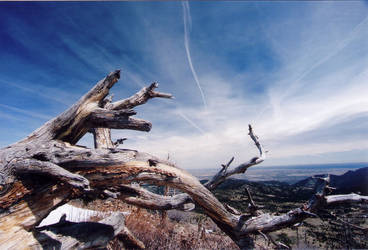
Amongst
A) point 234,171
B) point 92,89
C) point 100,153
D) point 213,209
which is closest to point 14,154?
point 100,153

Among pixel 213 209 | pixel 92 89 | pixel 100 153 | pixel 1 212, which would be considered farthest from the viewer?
pixel 213 209

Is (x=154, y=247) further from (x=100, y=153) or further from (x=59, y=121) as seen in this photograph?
(x=59, y=121)

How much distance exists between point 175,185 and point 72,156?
2.01m

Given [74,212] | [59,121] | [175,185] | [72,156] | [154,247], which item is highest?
[59,121]

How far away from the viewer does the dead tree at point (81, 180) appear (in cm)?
315

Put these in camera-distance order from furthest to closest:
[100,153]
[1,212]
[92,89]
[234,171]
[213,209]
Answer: [234,171]
[213,209]
[92,89]
[100,153]
[1,212]

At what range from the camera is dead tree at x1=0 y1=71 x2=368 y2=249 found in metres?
Answer: 3.15

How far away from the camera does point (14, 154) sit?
3.38 m

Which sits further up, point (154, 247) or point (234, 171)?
point (234, 171)

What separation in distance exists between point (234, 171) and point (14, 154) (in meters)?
4.69

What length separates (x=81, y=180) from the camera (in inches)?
115

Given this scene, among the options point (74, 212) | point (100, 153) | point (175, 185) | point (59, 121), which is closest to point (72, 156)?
point (100, 153)

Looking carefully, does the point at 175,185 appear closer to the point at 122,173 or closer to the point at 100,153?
the point at 122,173

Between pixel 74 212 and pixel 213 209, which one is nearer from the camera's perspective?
pixel 213 209
